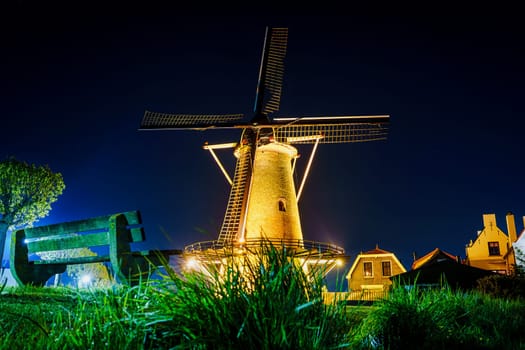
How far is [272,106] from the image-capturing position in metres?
23.1

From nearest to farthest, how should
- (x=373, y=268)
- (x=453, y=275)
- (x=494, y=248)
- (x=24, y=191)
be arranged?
(x=453, y=275)
(x=24, y=191)
(x=373, y=268)
(x=494, y=248)

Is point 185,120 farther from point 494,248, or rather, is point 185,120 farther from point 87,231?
point 494,248

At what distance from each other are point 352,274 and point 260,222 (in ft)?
72.2

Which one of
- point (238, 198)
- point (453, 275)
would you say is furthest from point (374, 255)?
point (238, 198)

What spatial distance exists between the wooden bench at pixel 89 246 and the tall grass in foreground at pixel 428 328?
8.91 feet

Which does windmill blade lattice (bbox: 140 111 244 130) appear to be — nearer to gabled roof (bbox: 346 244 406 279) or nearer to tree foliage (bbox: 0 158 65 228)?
tree foliage (bbox: 0 158 65 228)

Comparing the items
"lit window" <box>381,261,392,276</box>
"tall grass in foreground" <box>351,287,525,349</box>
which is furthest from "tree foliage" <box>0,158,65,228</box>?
"tall grass in foreground" <box>351,287,525,349</box>

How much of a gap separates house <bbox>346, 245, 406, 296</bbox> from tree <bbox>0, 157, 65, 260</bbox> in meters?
26.2

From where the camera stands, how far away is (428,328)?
15.1ft

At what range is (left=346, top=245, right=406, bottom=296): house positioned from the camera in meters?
36.8

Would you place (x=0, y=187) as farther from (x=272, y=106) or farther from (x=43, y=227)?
(x=43, y=227)

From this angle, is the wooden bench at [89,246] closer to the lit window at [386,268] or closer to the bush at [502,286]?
the bush at [502,286]

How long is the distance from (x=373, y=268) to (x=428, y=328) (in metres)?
34.7

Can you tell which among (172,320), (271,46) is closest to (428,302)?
(172,320)
